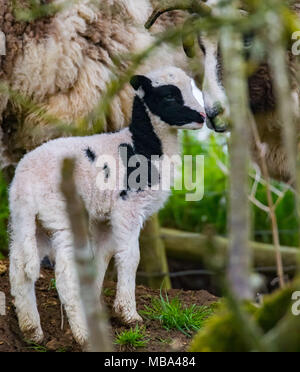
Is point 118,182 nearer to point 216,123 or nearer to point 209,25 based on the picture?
point 216,123

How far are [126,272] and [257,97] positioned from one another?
1477 millimetres

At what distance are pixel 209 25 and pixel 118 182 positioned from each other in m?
1.09

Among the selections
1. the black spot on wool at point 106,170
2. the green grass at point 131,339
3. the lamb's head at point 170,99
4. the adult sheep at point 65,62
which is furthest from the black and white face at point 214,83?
the green grass at point 131,339

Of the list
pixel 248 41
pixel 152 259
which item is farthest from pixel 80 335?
pixel 152 259

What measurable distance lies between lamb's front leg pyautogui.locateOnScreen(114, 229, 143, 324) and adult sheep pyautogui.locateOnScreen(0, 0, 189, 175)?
868mm

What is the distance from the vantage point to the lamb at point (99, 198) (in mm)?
2857

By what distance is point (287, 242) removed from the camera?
596 cm

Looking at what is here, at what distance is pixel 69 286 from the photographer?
9.23 ft

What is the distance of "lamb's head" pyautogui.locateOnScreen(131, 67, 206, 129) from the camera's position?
3053mm

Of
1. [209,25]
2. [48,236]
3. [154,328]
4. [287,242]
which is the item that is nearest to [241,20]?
[209,25]

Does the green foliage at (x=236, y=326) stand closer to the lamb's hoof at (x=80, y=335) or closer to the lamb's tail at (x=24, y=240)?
the lamb's hoof at (x=80, y=335)

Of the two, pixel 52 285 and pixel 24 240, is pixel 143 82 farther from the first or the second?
pixel 52 285

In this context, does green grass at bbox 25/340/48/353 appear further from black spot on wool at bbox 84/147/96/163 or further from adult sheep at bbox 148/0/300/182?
adult sheep at bbox 148/0/300/182

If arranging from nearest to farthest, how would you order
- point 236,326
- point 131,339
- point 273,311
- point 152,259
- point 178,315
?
point 236,326 < point 273,311 < point 131,339 < point 178,315 < point 152,259
